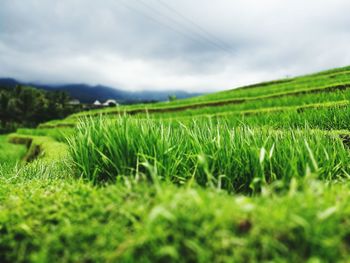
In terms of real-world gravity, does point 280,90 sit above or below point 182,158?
above

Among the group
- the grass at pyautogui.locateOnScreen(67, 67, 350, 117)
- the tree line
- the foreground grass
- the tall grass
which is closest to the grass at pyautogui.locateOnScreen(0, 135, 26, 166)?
the grass at pyautogui.locateOnScreen(67, 67, 350, 117)

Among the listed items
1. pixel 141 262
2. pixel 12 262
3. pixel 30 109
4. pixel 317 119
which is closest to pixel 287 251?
pixel 141 262

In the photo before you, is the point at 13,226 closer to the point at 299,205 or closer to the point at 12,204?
the point at 12,204

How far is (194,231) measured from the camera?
1.17 metres

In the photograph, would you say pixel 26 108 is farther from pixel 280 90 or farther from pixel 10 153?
pixel 280 90

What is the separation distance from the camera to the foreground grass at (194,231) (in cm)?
110

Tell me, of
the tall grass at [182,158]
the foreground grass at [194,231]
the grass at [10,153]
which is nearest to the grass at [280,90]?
the grass at [10,153]

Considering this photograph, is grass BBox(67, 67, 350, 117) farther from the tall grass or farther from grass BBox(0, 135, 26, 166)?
the tall grass

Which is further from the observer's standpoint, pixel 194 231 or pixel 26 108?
pixel 26 108

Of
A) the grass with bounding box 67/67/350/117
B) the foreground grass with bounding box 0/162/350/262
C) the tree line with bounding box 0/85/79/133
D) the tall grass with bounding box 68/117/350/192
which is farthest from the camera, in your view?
the tree line with bounding box 0/85/79/133

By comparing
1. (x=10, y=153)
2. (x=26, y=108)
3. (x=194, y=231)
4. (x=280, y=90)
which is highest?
(x=280, y=90)

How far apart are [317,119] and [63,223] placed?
4.92 metres

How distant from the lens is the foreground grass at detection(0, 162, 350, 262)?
1101 mm

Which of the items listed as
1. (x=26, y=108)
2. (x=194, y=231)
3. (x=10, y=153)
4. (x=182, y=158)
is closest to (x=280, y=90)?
(x=10, y=153)
